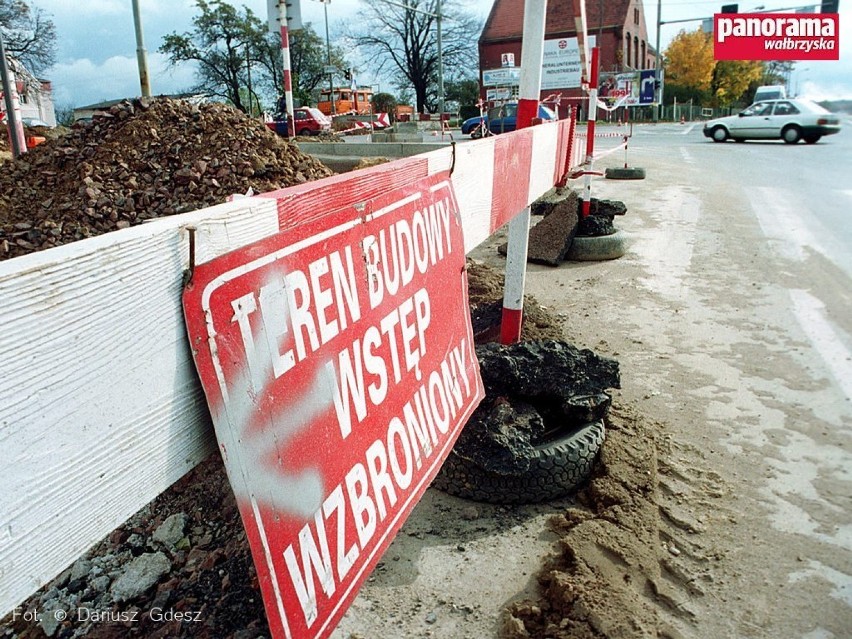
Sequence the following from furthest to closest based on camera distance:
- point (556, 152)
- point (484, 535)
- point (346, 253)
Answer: point (556, 152), point (484, 535), point (346, 253)

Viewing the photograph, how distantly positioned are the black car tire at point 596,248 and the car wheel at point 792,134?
18.3 metres

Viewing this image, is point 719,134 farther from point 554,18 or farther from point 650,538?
point 554,18

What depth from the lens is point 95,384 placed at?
867 mm

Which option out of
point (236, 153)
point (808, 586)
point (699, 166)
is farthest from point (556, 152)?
point (699, 166)

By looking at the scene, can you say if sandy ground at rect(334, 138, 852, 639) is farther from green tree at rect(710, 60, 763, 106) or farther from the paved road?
green tree at rect(710, 60, 763, 106)

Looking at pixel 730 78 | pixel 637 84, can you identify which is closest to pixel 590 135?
pixel 637 84

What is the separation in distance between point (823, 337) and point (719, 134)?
859 inches

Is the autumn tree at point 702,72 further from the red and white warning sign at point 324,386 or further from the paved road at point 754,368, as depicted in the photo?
the red and white warning sign at point 324,386

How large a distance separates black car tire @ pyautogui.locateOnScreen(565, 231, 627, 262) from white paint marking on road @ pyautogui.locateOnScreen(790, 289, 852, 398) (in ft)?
5.69

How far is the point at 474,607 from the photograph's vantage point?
2.10 metres

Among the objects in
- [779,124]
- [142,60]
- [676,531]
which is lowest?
[676,531]

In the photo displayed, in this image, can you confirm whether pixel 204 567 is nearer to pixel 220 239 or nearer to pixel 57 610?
pixel 57 610

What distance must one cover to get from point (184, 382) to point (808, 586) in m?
2.23

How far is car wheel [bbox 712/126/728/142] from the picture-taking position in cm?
2320
